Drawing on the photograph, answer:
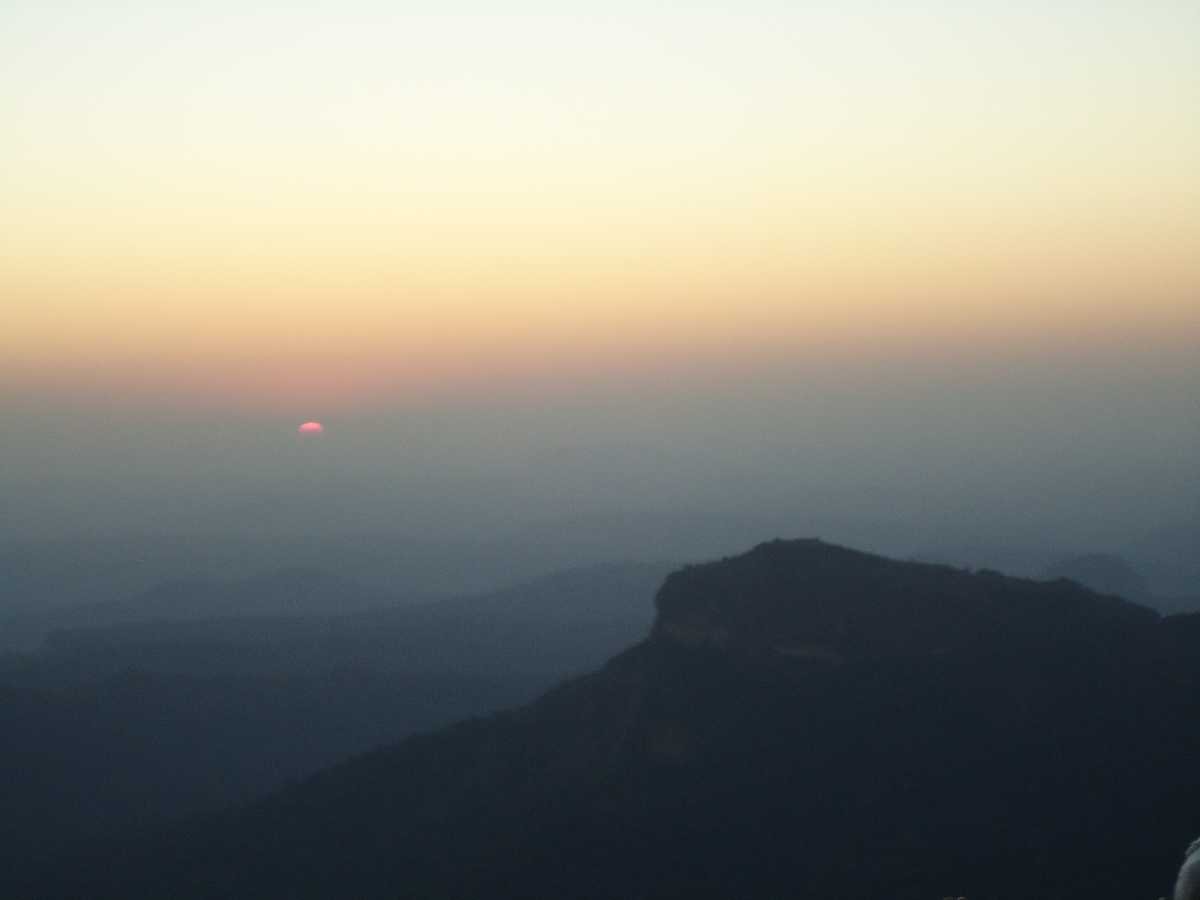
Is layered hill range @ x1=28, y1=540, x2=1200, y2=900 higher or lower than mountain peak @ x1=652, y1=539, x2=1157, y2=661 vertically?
lower

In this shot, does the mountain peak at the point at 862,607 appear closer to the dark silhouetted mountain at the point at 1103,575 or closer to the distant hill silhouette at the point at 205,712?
the distant hill silhouette at the point at 205,712

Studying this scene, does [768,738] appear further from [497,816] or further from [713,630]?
[497,816]

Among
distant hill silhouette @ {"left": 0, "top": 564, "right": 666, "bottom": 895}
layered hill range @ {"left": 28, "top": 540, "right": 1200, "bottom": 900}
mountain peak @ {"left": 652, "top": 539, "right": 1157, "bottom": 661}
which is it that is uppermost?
mountain peak @ {"left": 652, "top": 539, "right": 1157, "bottom": 661}

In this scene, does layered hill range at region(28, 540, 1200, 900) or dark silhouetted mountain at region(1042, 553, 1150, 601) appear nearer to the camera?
layered hill range at region(28, 540, 1200, 900)

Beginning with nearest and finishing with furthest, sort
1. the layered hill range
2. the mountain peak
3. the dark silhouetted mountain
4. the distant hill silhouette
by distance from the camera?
the layered hill range → the mountain peak → the distant hill silhouette → the dark silhouetted mountain

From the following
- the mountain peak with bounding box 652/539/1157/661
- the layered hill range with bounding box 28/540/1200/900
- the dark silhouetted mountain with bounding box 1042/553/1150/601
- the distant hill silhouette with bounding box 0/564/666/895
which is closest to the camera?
the layered hill range with bounding box 28/540/1200/900

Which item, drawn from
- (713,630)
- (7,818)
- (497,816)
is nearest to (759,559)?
(713,630)

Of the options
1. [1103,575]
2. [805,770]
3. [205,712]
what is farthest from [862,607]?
[1103,575]

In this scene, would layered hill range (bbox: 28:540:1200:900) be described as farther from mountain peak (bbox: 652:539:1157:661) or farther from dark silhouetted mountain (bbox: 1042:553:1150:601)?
dark silhouetted mountain (bbox: 1042:553:1150:601)

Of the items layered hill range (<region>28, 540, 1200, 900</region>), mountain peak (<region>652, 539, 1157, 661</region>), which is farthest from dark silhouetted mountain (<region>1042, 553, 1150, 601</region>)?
layered hill range (<region>28, 540, 1200, 900</region>)
